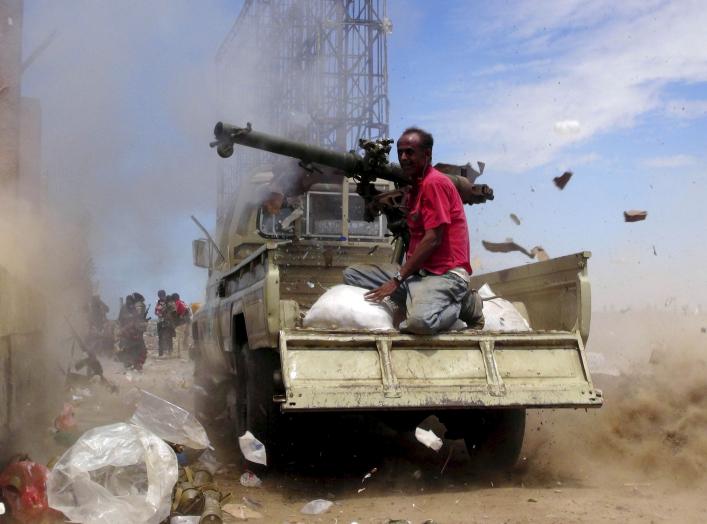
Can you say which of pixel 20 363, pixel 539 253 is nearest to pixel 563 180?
pixel 539 253

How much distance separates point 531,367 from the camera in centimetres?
469

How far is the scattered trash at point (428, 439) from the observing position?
19.3 ft

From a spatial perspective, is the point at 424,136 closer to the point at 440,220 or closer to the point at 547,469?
the point at 440,220

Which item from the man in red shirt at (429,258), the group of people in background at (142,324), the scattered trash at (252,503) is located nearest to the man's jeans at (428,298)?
the man in red shirt at (429,258)

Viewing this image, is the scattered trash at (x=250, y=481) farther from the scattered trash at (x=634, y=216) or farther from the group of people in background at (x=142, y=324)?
the group of people in background at (x=142, y=324)

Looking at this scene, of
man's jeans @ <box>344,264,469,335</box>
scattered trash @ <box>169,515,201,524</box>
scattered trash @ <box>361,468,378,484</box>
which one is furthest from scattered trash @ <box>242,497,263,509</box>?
A: man's jeans @ <box>344,264,469,335</box>

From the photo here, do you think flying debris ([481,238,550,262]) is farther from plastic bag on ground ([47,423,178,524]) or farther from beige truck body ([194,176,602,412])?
plastic bag on ground ([47,423,178,524])

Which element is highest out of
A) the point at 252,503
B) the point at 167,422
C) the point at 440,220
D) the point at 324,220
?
the point at 324,220

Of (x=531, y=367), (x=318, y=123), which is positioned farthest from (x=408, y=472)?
(x=318, y=123)

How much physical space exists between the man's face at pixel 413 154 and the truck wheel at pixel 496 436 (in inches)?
65.4

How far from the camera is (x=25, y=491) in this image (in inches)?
146

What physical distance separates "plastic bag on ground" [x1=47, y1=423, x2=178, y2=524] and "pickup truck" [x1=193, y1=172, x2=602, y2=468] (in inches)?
27.4

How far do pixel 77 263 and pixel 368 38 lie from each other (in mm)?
7440

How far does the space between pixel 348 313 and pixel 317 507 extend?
110 cm
